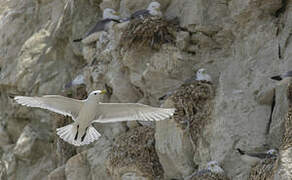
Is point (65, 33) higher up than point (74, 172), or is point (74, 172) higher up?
point (65, 33)

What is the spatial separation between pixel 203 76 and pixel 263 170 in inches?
90.9

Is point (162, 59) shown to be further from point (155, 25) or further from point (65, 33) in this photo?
point (65, 33)

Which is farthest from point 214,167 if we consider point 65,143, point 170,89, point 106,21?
point 106,21

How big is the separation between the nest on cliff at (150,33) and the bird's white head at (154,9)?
211 millimetres

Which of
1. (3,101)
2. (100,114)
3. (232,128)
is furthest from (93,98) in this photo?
(3,101)

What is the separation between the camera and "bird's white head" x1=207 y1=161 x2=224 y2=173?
20.7ft

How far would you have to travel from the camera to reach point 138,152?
25.1 ft

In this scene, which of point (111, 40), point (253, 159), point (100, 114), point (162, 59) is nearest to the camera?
point (253, 159)

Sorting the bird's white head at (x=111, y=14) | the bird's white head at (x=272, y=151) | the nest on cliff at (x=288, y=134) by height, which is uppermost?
the bird's white head at (x=111, y=14)

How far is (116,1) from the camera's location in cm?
1052

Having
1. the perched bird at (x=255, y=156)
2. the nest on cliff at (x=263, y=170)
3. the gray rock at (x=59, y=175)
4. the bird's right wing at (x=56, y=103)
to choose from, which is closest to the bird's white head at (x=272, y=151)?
the perched bird at (x=255, y=156)

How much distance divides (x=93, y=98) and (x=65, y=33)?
15.9ft

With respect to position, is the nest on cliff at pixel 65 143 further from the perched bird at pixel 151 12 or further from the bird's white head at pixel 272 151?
the bird's white head at pixel 272 151

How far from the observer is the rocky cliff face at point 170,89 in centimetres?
661
